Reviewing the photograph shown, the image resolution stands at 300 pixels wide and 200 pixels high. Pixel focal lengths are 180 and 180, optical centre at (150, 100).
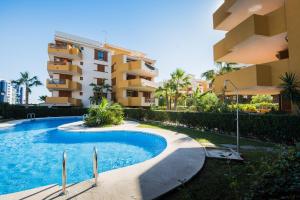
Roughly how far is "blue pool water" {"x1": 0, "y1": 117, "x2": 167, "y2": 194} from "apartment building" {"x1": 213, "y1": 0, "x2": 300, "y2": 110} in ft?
23.7

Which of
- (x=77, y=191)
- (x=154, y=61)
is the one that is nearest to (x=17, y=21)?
(x=77, y=191)

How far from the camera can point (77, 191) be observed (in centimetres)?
439

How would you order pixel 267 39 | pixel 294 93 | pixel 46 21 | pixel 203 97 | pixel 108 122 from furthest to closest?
pixel 203 97
pixel 108 122
pixel 46 21
pixel 267 39
pixel 294 93

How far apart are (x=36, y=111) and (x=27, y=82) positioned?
9.44 metres

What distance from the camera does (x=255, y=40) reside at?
11.9 metres

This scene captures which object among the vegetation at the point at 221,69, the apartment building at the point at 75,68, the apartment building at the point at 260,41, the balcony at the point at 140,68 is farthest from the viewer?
the balcony at the point at 140,68

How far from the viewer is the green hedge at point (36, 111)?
26.0 m

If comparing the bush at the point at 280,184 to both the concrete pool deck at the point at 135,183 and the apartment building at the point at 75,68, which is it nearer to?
the concrete pool deck at the point at 135,183

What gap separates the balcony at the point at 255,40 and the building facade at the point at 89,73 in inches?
688

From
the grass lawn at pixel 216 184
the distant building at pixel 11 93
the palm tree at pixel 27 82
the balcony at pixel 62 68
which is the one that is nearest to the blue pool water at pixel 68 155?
the grass lawn at pixel 216 184

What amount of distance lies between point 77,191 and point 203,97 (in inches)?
804

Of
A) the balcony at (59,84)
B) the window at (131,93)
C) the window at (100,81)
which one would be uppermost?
the window at (100,81)

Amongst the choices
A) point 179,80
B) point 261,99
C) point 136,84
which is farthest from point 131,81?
point 261,99

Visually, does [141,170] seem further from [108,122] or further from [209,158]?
[108,122]
